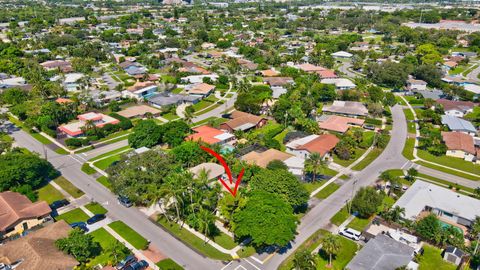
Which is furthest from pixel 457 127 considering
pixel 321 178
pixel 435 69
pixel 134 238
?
pixel 134 238

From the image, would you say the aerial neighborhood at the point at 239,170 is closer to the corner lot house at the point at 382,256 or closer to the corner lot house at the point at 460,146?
the corner lot house at the point at 382,256

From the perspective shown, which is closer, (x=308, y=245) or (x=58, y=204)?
(x=308, y=245)

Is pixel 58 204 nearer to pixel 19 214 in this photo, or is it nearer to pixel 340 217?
pixel 19 214

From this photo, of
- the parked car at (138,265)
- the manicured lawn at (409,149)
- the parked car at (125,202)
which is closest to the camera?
the parked car at (138,265)

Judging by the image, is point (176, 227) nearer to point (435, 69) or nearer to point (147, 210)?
point (147, 210)

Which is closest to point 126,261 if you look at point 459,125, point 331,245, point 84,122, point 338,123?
point 331,245

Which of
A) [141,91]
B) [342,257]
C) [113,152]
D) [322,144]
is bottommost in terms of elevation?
[113,152]

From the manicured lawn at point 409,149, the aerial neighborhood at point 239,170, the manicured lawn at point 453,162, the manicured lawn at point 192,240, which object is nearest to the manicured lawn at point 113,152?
the aerial neighborhood at point 239,170
